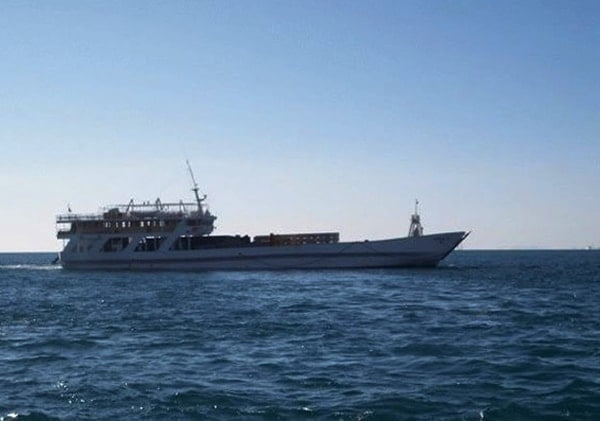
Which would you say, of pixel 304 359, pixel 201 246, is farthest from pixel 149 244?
pixel 304 359

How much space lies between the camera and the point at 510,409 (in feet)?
44.4

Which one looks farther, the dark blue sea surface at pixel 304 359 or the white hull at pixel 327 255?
the white hull at pixel 327 255

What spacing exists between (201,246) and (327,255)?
1452 centimetres

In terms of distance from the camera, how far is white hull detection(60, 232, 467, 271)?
232 feet

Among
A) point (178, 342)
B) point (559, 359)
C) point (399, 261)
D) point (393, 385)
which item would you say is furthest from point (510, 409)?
point (399, 261)

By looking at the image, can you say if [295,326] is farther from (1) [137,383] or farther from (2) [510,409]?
(2) [510,409]

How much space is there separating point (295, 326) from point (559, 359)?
1001cm

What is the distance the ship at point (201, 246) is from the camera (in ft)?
233

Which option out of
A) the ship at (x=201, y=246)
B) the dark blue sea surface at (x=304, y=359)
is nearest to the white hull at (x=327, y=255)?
the ship at (x=201, y=246)

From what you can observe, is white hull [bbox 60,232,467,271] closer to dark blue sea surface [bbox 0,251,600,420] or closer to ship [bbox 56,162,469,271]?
ship [bbox 56,162,469,271]

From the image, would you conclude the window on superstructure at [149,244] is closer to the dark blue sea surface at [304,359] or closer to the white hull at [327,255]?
the white hull at [327,255]

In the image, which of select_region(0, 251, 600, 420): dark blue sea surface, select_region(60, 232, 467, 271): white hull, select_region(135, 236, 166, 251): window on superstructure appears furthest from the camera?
select_region(135, 236, 166, 251): window on superstructure

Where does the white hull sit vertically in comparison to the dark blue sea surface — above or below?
above

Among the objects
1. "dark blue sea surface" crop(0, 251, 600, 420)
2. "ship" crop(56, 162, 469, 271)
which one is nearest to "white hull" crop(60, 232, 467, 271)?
"ship" crop(56, 162, 469, 271)
